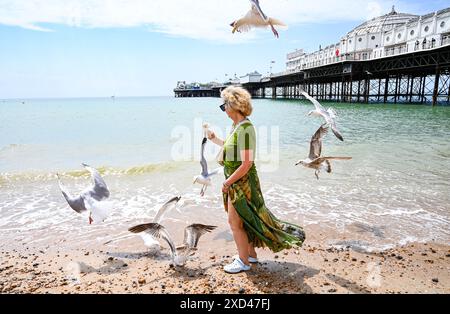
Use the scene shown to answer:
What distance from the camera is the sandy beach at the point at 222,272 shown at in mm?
3379

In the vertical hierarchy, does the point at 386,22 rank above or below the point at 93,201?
above

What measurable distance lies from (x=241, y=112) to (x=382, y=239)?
9.89 feet

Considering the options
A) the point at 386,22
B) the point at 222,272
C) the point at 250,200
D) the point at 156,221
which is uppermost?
the point at 386,22

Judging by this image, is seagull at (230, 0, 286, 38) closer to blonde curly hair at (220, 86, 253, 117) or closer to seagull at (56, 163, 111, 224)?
blonde curly hair at (220, 86, 253, 117)

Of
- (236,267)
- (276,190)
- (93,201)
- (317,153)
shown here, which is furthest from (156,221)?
(276,190)

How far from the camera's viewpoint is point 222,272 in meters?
3.68

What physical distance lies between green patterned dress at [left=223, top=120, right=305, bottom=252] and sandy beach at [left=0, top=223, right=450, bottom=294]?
1.29 feet

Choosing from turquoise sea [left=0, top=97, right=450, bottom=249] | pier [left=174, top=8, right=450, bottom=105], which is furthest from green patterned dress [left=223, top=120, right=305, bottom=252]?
pier [left=174, top=8, right=450, bottom=105]

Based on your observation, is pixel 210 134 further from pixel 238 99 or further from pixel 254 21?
pixel 254 21

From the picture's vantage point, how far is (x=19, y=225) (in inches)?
215

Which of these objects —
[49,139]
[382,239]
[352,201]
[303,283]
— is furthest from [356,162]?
[49,139]

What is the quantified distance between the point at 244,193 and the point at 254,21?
2069 mm

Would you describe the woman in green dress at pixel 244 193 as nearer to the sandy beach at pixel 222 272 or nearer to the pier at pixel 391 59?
the sandy beach at pixel 222 272
